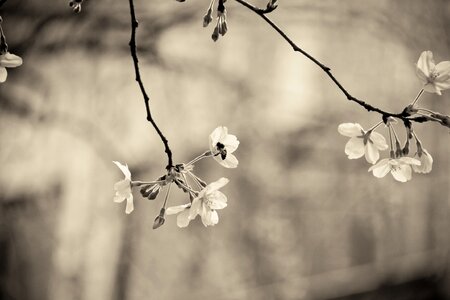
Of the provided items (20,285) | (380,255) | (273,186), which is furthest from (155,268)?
(380,255)

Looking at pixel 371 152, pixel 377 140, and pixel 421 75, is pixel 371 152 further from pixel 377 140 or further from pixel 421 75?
pixel 421 75

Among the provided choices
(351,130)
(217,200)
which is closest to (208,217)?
(217,200)

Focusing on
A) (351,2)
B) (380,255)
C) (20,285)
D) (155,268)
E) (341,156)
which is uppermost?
(351,2)

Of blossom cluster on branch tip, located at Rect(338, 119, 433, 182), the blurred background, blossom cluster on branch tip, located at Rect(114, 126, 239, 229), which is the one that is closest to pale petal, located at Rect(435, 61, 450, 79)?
blossom cluster on branch tip, located at Rect(338, 119, 433, 182)

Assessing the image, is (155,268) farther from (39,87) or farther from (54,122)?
(39,87)

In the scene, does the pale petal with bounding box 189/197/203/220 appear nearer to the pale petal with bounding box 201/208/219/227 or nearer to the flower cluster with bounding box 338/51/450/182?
the pale petal with bounding box 201/208/219/227

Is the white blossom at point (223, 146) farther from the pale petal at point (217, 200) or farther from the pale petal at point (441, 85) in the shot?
the pale petal at point (441, 85)

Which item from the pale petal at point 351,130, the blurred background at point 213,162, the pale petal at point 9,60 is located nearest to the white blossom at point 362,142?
the pale petal at point 351,130

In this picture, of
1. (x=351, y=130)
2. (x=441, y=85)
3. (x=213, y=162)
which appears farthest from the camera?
(x=213, y=162)
